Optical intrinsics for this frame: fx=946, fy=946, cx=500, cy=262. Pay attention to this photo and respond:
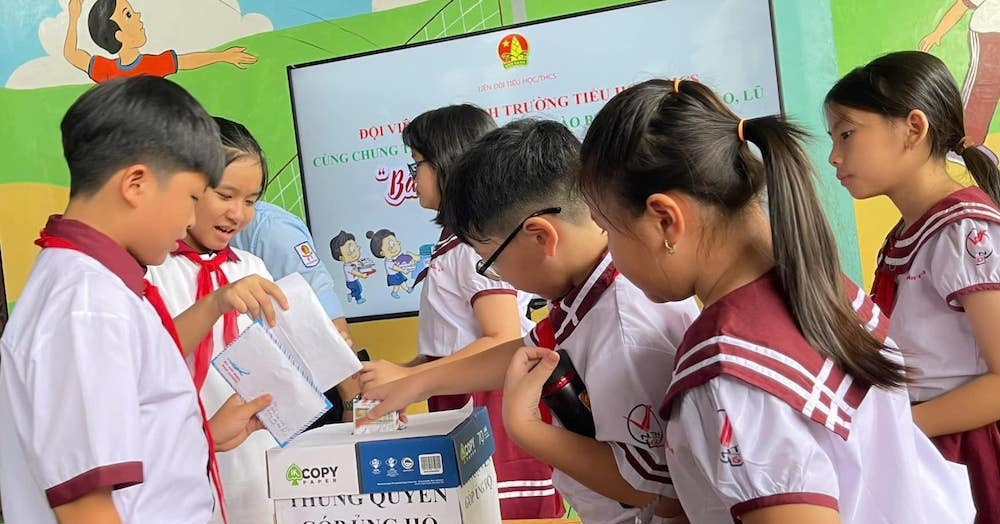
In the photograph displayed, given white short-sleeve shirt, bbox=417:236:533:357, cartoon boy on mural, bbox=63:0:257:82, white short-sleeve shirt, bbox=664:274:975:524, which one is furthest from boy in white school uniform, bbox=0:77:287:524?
cartoon boy on mural, bbox=63:0:257:82

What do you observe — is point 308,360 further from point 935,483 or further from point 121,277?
point 935,483

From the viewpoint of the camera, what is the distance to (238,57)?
3613 mm

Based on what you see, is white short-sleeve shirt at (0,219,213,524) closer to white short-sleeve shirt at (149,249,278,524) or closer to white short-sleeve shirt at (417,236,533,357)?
white short-sleeve shirt at (149,249,278,524)

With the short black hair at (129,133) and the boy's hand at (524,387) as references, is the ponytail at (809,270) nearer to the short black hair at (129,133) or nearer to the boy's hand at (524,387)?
the boy's hand at (524,387)

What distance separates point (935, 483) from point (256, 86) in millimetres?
3028

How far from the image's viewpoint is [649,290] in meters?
1.07

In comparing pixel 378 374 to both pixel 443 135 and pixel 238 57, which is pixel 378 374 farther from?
pixel 238 57

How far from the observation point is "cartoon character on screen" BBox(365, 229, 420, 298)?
324cm

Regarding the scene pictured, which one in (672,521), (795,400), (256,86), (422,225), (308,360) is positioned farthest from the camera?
(256,86)

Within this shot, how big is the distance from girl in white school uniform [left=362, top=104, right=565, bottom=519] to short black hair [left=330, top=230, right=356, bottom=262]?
102 cm

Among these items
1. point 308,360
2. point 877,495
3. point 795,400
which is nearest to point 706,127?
point 795,400

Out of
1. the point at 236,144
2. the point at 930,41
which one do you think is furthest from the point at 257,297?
the point at 930,41

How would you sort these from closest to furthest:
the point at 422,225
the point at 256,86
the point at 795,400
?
the point at 795,400 → the point at 422,225 → the point at 256,86

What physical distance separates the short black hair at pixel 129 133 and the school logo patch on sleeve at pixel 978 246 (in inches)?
46.2
